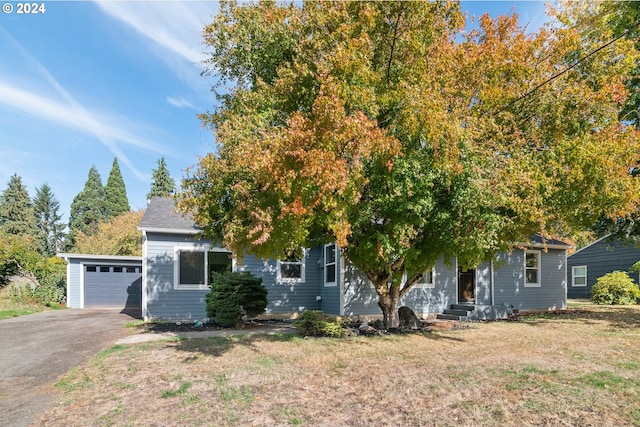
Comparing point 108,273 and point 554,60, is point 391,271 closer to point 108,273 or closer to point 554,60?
point 554,60

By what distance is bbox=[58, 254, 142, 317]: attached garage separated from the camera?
20469mm

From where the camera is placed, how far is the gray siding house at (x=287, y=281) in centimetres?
1315

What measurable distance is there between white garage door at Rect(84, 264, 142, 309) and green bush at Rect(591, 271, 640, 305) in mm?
24305

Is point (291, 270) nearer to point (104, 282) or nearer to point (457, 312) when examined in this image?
point (457, 312)

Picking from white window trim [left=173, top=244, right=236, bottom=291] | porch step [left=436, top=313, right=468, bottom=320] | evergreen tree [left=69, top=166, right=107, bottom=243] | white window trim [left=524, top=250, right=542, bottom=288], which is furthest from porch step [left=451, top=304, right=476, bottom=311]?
evergreen tree [left=69, top=166, right=107, bottom=243]

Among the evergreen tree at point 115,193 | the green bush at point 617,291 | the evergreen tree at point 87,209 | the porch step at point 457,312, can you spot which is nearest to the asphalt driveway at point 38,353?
the porch step at point 457,312

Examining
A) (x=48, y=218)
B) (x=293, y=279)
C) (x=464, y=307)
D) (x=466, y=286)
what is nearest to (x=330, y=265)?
(x=293, y=279)

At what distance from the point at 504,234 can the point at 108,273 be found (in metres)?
19.8

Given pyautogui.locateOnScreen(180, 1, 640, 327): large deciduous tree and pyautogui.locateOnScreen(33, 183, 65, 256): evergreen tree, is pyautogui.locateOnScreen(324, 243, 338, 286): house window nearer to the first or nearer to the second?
pyautogui.locateOnScreen(180, 1, 640, 327): large deciduous tree

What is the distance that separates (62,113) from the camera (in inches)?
547

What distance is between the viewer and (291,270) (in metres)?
14.4

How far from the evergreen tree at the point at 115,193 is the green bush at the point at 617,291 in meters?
50.0

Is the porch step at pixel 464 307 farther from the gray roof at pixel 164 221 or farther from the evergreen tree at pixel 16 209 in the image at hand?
the evergreen tree at pixel 16 209

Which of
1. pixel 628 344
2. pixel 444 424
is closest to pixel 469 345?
pixel 628 344
